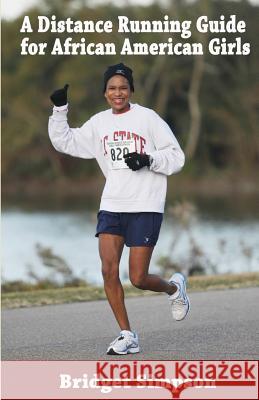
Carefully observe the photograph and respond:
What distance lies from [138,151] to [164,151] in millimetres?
180

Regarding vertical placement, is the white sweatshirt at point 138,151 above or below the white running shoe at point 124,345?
above

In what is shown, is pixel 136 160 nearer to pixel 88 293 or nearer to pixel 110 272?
pixel 110 272

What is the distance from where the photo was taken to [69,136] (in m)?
8.30

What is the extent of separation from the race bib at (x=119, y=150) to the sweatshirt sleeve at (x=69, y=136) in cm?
26

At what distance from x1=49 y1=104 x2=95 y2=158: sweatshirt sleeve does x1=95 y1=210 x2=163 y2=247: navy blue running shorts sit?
49cm

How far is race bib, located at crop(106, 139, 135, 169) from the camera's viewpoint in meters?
8.00

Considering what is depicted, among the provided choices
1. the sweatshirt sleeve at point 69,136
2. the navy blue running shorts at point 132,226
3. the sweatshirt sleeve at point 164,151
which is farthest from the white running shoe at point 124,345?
the sweatshirt sleeve at point 69,136

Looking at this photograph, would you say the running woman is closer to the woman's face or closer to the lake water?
the woman's face

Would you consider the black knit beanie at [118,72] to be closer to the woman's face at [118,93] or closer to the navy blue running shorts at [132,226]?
the woman's face at [118,93]

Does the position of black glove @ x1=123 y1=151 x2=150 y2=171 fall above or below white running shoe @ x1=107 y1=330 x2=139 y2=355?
above

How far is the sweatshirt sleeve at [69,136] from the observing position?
8227 millimetres

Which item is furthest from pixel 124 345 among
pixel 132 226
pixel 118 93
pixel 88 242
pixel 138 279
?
pixel 88 242

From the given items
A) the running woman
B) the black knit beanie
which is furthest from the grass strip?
the black knit beanie

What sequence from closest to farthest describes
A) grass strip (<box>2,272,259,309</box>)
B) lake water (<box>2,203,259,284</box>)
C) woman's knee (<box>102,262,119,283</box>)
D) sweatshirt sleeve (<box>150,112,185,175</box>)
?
sweatshirt sleeve (<box>150,112,185,175</box>), woman's knee (<box>102,262,119,283</box>), grass strip (<box>2,272,259,309</box>), lake water (<box>2,203,259,284</box>)
